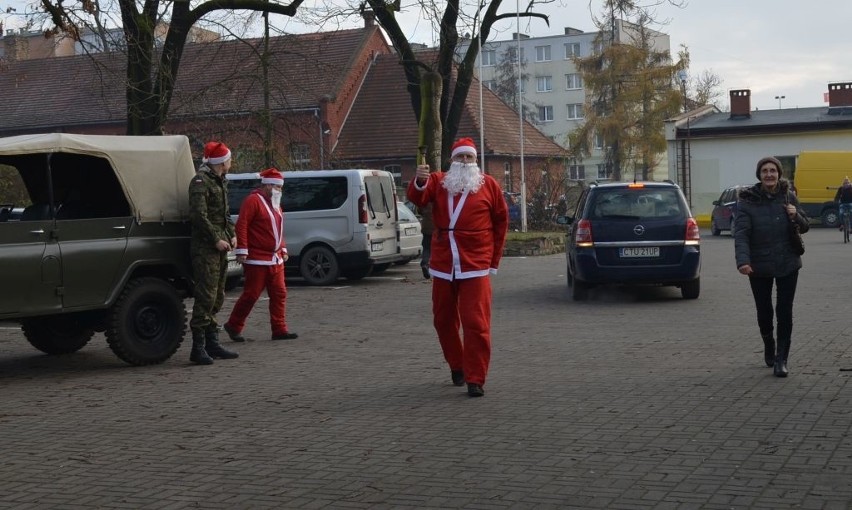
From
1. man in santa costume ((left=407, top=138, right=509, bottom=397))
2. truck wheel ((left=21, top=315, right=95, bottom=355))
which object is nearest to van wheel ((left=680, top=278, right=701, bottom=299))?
man in santa costume ((left=407, top=138, right=509, bottom=397))

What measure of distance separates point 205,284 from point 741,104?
53.0m

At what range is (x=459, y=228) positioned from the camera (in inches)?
384

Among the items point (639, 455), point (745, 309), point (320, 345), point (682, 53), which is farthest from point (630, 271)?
point (682, 53)

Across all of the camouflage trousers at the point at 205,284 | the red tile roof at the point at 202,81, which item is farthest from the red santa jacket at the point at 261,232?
the red tile roof at the point at 202,81

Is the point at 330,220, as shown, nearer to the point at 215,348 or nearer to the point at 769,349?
the point at 215,348

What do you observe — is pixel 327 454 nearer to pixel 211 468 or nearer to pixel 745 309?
pixel 211 468

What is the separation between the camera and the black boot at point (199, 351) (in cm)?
1180

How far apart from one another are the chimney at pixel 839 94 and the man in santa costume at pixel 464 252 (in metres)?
54.7

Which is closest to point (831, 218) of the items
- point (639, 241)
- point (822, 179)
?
point (822, 179)

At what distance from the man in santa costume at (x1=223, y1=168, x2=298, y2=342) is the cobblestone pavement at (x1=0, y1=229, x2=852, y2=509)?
0.57 m

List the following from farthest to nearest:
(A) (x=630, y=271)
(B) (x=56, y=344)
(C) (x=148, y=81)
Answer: (C) (x=148, y=81) < (A) (x=630, y=271) < (B) (x=56, y=344)

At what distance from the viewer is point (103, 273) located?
1109cm

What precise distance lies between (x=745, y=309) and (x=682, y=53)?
5639cm

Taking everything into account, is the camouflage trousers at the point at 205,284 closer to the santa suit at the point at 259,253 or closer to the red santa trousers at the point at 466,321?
the santa suit at the point at 259,253
